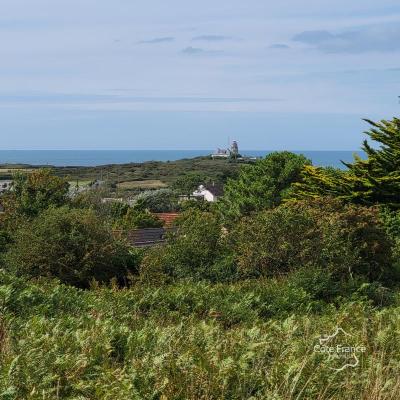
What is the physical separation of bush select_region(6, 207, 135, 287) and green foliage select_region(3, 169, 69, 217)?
7.07 m

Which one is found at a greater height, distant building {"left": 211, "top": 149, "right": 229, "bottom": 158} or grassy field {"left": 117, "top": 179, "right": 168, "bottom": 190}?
distant building {"left": 211, "top": 149, "right": 229, "bottom": 158}

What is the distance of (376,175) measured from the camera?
29188 mm

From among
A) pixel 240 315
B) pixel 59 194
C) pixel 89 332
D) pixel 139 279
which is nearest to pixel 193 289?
pixel 240 315

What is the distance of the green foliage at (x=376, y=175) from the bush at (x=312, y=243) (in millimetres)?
9749

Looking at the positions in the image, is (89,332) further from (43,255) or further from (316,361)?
(43,255)

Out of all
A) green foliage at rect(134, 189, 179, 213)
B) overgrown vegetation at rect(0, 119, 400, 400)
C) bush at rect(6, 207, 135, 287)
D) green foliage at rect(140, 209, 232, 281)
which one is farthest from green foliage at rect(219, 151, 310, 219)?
green foliage at rect(134, 189, 179, 213)

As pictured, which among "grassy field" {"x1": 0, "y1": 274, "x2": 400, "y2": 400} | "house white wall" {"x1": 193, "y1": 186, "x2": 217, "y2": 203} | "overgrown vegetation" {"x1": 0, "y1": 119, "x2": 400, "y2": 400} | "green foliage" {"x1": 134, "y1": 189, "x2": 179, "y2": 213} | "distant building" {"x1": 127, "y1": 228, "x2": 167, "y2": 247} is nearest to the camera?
"grassy field" {"x1": 0, "y1": 274, "x2": 400, "y2": 400}

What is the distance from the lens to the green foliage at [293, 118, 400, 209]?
28.5 m

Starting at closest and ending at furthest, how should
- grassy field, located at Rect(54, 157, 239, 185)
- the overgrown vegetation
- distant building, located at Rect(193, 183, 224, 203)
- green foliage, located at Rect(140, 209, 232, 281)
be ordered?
the overgrown vegetation, green foliage, located at Rect(140, 209, 232, 281), distant building, located at Rect(193, 183, 224, 203), grassy field, located at Rect(54, 157, 239, 185)

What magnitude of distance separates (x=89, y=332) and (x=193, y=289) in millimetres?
6226

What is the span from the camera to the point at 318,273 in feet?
49.9

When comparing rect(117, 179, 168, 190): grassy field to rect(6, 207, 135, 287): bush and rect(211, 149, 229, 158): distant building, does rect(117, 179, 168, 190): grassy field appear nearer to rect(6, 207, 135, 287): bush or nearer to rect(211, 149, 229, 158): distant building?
rect(211, 149, 229, 158): distant building

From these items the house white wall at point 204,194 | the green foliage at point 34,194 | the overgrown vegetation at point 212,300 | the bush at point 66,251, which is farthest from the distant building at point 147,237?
the house white wall at point 204,194
